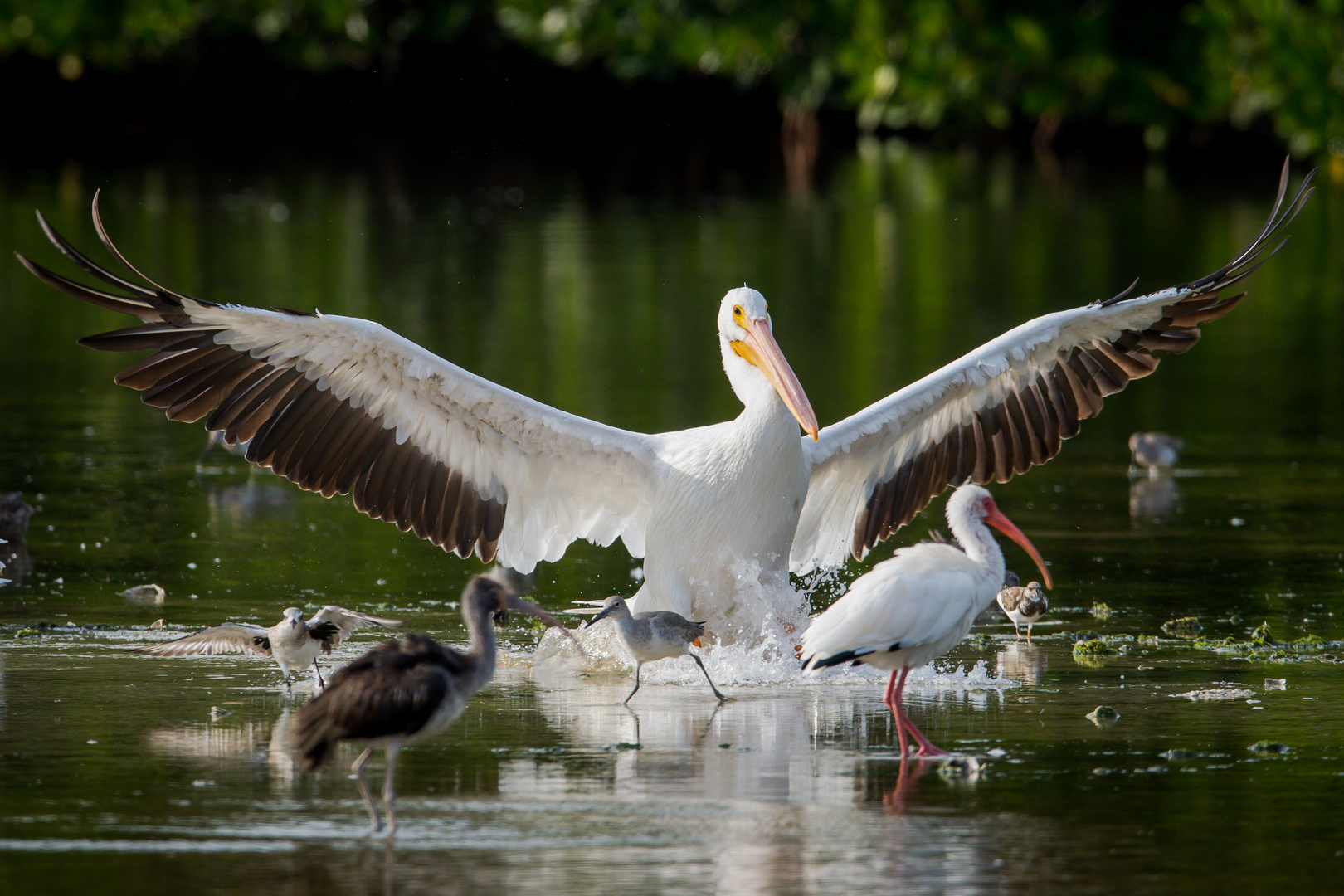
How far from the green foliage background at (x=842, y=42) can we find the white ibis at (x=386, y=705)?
1437 inches

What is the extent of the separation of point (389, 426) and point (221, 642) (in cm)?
133

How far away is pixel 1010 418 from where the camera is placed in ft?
29.8

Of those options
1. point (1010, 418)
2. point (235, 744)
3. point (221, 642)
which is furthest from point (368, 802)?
point (1010, 418)

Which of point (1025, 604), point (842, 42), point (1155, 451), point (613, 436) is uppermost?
point (842, 42)

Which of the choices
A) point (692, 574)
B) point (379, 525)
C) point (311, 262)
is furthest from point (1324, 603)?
point (311, 262)

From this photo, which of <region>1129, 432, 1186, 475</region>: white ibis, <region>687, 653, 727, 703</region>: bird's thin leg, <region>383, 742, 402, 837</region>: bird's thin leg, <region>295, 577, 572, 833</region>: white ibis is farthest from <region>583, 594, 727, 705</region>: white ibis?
<region>1129, 432, 1186, 475</region>: white ibis

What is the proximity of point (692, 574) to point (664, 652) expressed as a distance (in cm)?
92

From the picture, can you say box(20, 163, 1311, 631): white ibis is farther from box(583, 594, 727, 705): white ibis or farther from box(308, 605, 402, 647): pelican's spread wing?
box(308, 605, 402, 647): pelican's spread wing

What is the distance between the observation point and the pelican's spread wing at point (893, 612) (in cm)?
645

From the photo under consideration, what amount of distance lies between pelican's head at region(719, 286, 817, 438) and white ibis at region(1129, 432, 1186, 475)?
4.60 metres

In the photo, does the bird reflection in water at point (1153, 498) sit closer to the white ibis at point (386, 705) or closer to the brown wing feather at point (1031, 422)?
the brown wing feather at point (1031, 422)

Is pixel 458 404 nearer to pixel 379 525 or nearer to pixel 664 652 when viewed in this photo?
pixel 664 652

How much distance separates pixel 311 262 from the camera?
22.8 m

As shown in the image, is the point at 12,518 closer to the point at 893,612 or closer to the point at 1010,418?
the point at 1010,418
